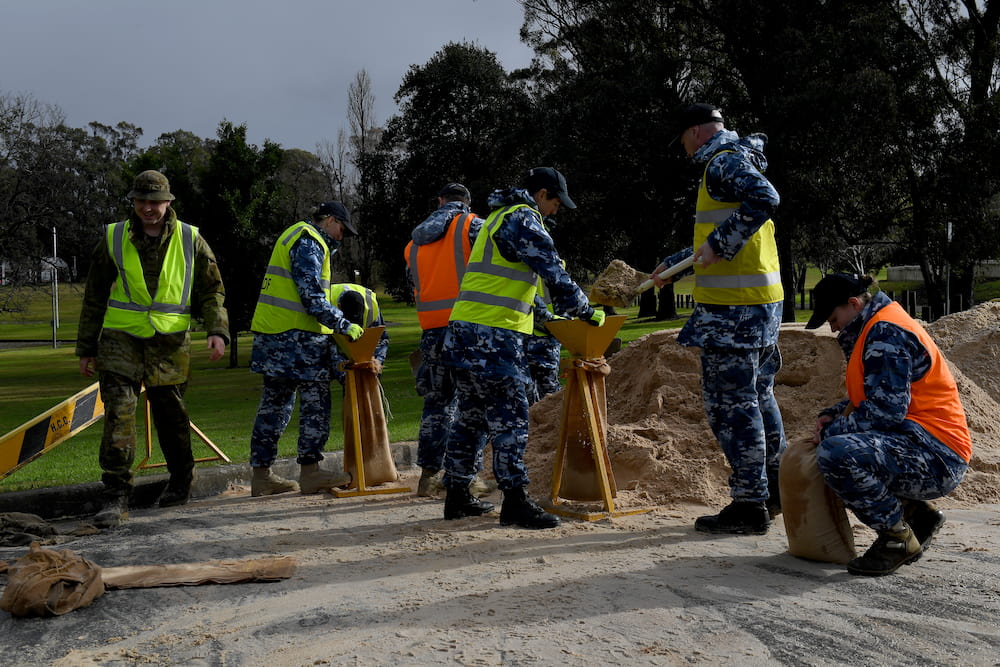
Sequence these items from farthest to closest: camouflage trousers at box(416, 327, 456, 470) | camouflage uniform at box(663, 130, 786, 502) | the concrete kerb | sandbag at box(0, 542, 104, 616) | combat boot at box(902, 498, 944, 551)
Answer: camouflage trousers at box(416, 327, 456, 470) → the concrete kerb → camouflage uniform at box(663, 130, 786, 502) → combat boot at box(902, 498, 944, 551) → sandbag at box(0, 542, 104, 616)

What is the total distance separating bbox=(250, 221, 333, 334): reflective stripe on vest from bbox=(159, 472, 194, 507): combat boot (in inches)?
50.7

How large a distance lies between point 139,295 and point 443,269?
2.23 meters

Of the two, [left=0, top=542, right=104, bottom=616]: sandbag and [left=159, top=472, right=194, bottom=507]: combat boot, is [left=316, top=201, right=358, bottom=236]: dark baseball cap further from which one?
[left=0, top=542, right=104, bottom=616]: sandbag

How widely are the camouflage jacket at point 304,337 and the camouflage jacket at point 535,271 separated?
1.62 m

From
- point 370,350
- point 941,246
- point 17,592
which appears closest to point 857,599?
point 17,592

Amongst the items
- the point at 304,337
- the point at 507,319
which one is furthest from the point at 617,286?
the point at 304,337

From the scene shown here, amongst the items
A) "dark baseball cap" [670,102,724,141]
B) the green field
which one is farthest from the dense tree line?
"dark baseball cap" [670,102,724,141]

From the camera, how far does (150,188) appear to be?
636 cm

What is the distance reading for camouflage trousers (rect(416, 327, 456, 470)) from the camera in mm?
6781

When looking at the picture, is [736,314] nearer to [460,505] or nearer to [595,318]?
[595,318]

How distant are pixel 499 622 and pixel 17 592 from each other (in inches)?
86.6

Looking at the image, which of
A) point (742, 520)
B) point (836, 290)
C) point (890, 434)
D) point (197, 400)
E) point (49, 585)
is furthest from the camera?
point (197, 400)

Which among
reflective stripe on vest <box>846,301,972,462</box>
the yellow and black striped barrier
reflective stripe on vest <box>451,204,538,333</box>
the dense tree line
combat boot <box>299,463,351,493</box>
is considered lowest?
combat boot <box>299,463,351,493</box>

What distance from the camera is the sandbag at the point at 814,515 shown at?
454cm
